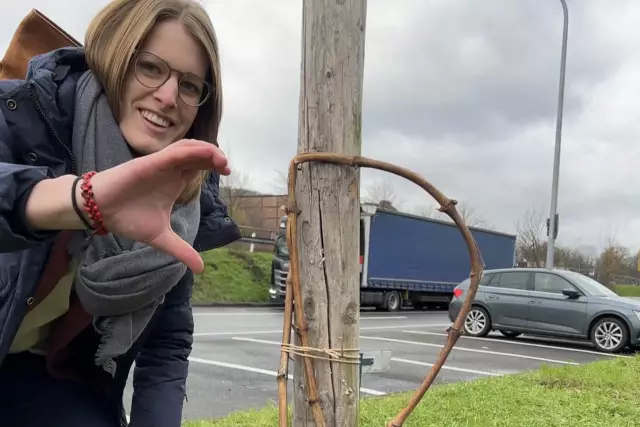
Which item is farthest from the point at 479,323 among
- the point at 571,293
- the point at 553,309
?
the point at 571,293

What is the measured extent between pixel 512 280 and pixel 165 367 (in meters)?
10.9

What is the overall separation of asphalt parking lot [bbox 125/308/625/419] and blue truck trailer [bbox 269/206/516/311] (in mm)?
4313

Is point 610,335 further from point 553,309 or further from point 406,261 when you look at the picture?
point 406,261

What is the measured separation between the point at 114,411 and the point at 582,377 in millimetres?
5143

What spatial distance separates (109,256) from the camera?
1406 mm

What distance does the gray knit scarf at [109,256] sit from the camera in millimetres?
1376

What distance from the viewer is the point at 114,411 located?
1768mm

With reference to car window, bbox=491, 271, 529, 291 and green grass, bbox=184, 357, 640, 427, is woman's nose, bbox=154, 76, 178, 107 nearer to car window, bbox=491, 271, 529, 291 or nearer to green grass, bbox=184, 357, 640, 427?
green grass, bbox=184, 357, 640, 427

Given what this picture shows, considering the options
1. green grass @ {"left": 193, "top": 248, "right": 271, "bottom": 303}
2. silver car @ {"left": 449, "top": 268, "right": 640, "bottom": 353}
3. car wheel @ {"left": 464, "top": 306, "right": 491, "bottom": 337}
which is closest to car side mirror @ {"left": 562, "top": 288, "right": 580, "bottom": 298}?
silver car @ {"left": 449, "top": 268, "right": 640, "bottom": 353}

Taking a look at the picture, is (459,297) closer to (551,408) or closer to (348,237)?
(551,408)

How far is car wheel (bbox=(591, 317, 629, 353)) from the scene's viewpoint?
10531 millimetres

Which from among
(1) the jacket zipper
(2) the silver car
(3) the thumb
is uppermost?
(1) the jacket zipper

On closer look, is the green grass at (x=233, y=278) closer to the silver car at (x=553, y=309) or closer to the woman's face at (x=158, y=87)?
the silver car at (x=553, y=309)

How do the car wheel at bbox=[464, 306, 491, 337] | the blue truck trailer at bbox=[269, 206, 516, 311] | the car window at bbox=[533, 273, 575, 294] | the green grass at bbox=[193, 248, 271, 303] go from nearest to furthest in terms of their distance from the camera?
the car window at bbox=[533, 273, 575, 294] < the car wheel at bbox=[464, 306, 491, 337] < the blue truck trailer at bbox=[269, 206, 516, 311] < the green grass at bbox=[193, 248, 271, 303]
